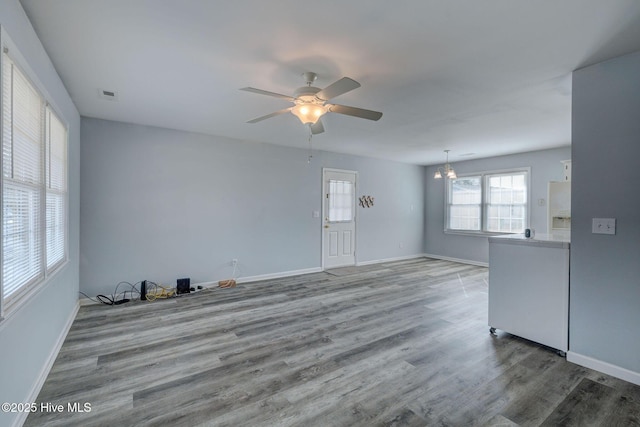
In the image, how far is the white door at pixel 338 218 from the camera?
638cm

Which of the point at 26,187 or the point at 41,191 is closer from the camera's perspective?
Result: the point at 26,187

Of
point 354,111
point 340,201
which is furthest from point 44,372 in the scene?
point 340,201

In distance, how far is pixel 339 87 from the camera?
7.39ft

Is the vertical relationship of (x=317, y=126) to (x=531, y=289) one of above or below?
above

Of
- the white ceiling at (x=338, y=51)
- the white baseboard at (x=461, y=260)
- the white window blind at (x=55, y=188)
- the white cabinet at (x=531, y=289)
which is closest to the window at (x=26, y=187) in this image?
the white window blind at (x=55, y=188)

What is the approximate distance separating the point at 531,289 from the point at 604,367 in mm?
756

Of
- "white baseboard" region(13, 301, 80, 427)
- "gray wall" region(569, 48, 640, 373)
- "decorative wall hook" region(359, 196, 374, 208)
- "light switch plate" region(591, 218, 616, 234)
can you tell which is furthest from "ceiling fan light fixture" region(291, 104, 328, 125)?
"decorative wall hook" region(359, 196, 374, 208)

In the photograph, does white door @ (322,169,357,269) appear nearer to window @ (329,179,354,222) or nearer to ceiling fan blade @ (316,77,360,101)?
window @ (329,179,354,222)

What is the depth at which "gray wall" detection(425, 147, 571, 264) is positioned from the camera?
5.84 meters

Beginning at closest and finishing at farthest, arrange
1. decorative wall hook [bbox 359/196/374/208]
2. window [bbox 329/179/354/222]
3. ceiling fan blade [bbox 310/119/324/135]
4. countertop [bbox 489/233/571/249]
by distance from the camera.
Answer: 1. countertop [bbox 489/233/571/249]
2. ceiling fan blade [bbox 310/119/324/135]
3. window [bbox 329/179/354/222]
4. decorative wall hook [bbox 359/196/374/208]

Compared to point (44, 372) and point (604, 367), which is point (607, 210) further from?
point (44, 372)

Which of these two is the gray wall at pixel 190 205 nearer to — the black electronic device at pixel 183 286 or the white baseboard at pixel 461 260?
the black electronic device at pixel 183 286

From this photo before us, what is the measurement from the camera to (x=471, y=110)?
368cm

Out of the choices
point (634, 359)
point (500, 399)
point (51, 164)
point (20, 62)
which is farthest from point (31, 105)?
point (634, 359)
